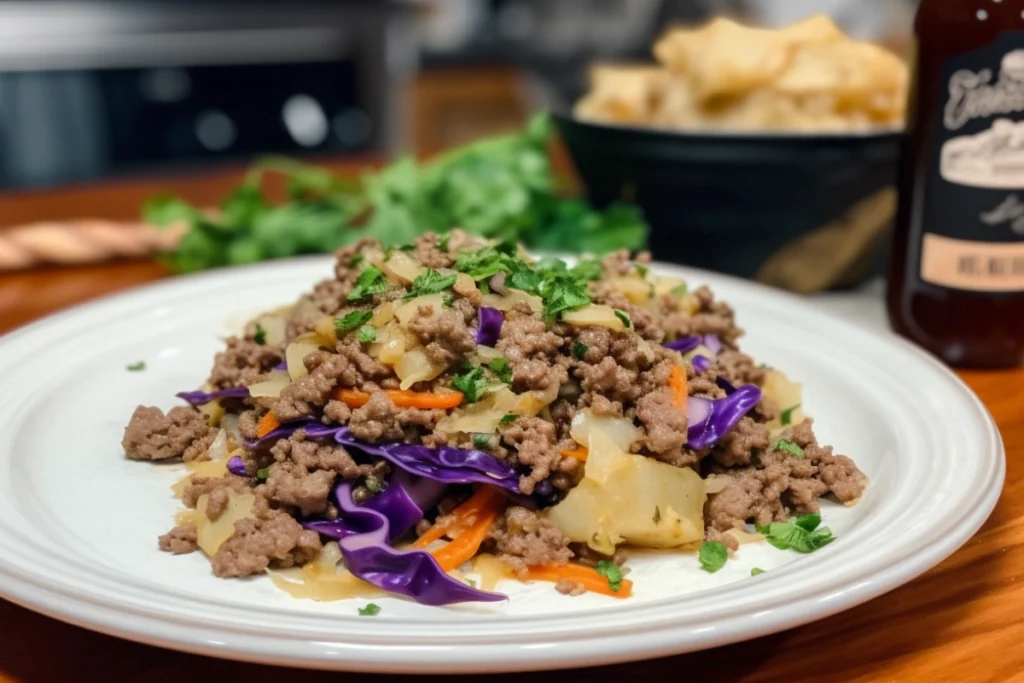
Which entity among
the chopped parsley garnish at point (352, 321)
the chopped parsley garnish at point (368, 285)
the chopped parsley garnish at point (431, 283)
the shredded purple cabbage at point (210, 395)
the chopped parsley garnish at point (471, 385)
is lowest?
the shredded purple cabbage at point (210, 395)

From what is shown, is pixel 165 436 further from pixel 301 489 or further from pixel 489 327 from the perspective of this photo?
pixel 489 327

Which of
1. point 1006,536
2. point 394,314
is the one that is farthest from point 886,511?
point 394,314

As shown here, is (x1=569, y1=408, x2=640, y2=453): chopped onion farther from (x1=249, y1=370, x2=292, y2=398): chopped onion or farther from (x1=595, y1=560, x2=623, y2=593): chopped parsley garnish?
(x1=249, y1=370, x2=292, y2=398): chopped onion

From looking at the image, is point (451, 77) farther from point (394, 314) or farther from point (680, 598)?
point (680, 598)

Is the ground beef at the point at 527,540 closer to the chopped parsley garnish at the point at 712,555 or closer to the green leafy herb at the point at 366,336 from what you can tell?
the chopped parsley garnish at the point at 712,555

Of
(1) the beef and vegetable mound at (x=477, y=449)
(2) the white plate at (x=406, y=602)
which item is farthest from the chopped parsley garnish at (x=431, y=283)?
(2) the white plate at (x=406, y=602)

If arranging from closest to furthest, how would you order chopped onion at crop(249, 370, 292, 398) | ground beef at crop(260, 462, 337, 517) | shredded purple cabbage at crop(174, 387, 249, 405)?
ground beef at crop(260, 462, 337, 517) → chopped onion at crop(249, 370, 292, 398) → shredded purple cabbage at crop(174, 387, 249, 405)

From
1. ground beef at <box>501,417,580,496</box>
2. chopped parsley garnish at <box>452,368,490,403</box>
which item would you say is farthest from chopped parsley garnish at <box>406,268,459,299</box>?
ground beef at <box>501,417,580,496</box>
